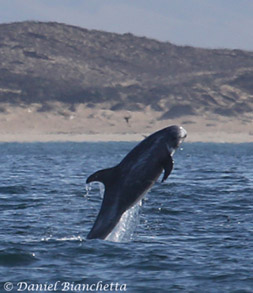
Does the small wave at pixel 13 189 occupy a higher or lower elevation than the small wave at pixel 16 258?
lower

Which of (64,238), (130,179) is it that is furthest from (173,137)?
(64,238)

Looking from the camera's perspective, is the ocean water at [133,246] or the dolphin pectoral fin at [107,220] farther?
the dolphin pectoral fin at [107,220]

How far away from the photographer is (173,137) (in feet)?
66.3

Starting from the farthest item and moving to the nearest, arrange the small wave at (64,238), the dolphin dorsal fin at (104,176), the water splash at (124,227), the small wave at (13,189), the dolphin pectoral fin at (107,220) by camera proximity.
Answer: the small wave at (13,189) < the small wave at (64,238) < the water splash at (124,227) < the dolphin pectoral fin at (107,220) < the dolphin dorsal fin at (104,176)

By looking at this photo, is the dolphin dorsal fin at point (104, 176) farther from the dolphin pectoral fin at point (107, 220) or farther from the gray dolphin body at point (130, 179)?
the dolphin pectoral fin at point (107, 220)

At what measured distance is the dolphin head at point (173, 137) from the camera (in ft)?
65.9

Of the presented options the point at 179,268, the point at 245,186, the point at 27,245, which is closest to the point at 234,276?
the point at 179,268

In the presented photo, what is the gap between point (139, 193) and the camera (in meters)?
19.8

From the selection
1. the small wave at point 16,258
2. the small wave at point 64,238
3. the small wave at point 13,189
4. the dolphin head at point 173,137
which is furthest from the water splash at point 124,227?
the small wave at point 13,189

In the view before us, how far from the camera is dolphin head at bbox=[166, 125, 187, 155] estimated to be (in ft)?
65.9

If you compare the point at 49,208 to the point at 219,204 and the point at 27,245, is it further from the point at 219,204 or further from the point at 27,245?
the point at 27,245

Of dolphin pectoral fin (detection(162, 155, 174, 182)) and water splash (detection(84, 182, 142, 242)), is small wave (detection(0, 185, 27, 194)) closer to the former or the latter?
water splash (detection(84, 182, 142, 242))

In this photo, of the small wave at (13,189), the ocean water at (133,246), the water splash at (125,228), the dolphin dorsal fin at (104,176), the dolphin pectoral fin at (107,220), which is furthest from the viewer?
the small wave at (13,189)

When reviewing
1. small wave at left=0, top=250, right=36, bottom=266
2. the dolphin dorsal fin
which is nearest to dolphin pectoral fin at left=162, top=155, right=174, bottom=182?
the dolphin dorsal fin
